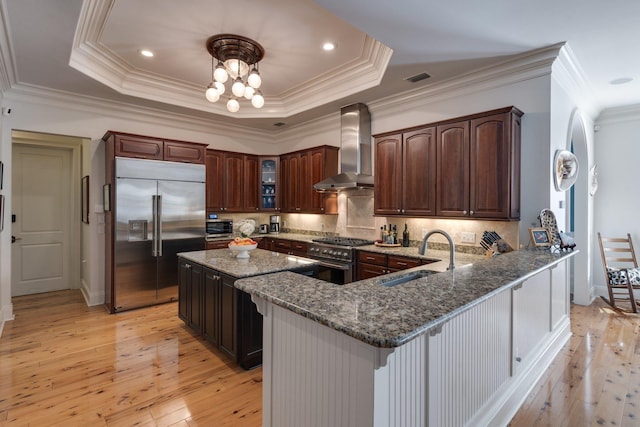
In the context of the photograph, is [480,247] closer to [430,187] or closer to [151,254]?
[430,187]

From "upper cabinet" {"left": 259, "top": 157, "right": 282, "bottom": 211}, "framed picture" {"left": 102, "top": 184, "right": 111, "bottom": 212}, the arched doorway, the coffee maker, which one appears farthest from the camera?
the coffee maker

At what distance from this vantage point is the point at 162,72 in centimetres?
423

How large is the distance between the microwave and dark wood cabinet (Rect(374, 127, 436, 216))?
279 cm

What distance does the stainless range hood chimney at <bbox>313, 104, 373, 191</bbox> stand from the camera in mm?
4707

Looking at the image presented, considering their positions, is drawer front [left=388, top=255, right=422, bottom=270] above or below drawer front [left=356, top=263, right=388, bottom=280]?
above

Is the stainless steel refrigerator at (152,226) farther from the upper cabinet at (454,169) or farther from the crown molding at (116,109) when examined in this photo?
the upper cabinet at (454,169)

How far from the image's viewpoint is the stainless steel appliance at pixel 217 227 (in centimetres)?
550

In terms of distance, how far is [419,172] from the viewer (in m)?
3.85

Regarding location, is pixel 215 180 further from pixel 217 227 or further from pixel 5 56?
pixel 5 56

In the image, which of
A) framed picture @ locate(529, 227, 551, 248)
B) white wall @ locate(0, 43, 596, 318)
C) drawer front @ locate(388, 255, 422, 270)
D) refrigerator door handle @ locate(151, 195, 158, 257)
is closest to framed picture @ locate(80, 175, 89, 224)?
white wall @ locate(0, 43, 596, 318)

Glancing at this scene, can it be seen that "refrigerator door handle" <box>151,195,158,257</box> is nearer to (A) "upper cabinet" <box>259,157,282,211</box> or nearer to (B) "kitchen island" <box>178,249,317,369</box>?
(B) "kitchen island" <box>178,249,317,369</box>

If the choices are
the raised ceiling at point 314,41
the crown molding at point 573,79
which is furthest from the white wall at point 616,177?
the crown molding at point 573,79

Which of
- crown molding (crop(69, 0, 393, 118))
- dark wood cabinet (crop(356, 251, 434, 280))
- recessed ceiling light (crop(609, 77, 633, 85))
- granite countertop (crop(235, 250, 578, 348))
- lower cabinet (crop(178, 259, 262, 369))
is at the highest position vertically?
crown molding (crop(69, 0, 393, 118))

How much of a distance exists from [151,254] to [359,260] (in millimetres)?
2842
